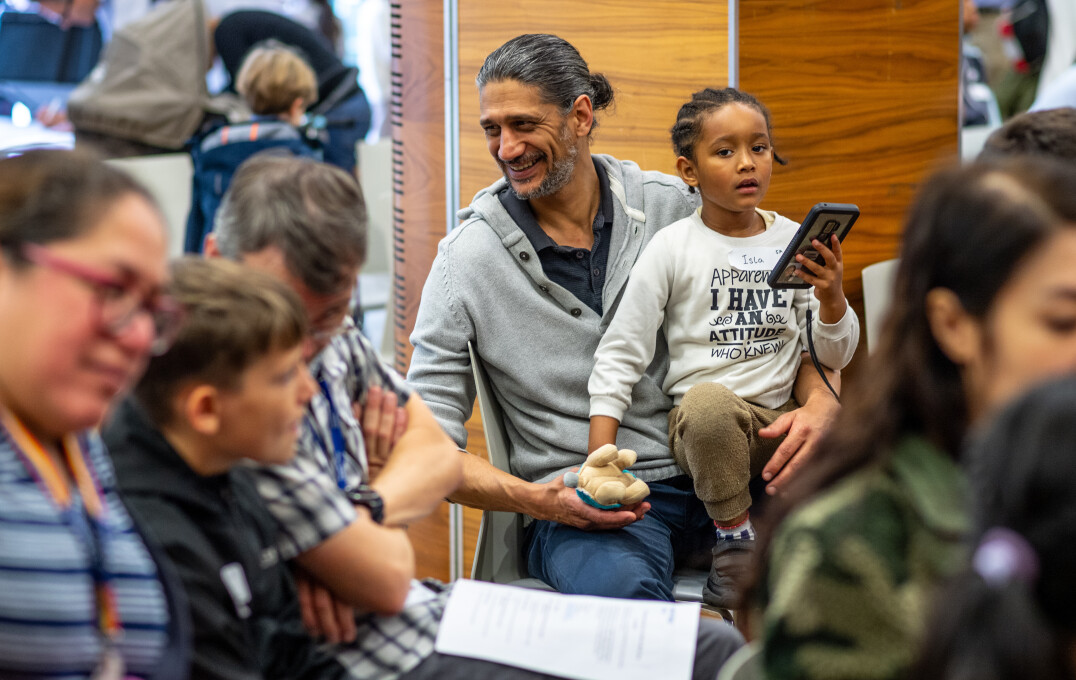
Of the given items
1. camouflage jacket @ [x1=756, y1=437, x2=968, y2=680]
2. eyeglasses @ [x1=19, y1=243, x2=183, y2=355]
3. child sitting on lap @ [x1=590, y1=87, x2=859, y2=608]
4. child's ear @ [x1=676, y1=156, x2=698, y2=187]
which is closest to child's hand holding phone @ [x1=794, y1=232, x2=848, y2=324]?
child sitting on lap @ [x1=590, y1=87, x2=859, y2=608]

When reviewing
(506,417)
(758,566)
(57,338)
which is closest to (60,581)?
(57,338)

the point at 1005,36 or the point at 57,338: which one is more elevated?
the point at 1005,36

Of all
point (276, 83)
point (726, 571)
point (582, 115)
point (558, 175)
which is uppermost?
point (276, 83)

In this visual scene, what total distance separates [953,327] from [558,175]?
133 centimetres

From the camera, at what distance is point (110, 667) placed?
0.99 metres

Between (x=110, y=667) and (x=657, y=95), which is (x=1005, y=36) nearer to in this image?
(x=657, y=95)

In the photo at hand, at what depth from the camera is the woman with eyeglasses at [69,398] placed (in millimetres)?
933

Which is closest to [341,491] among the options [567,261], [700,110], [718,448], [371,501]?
[371,501]

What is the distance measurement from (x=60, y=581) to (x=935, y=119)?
109 inches

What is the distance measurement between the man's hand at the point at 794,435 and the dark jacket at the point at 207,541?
1.18m

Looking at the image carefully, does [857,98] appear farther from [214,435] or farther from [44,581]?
[44,581]

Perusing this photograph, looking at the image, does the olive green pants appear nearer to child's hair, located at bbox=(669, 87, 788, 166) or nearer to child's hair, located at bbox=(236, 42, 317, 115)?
child's hair, located at bbox=(669, 87, 788, 166)

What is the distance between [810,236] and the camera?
2.14m

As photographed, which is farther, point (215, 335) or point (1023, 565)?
point (215, 335)
